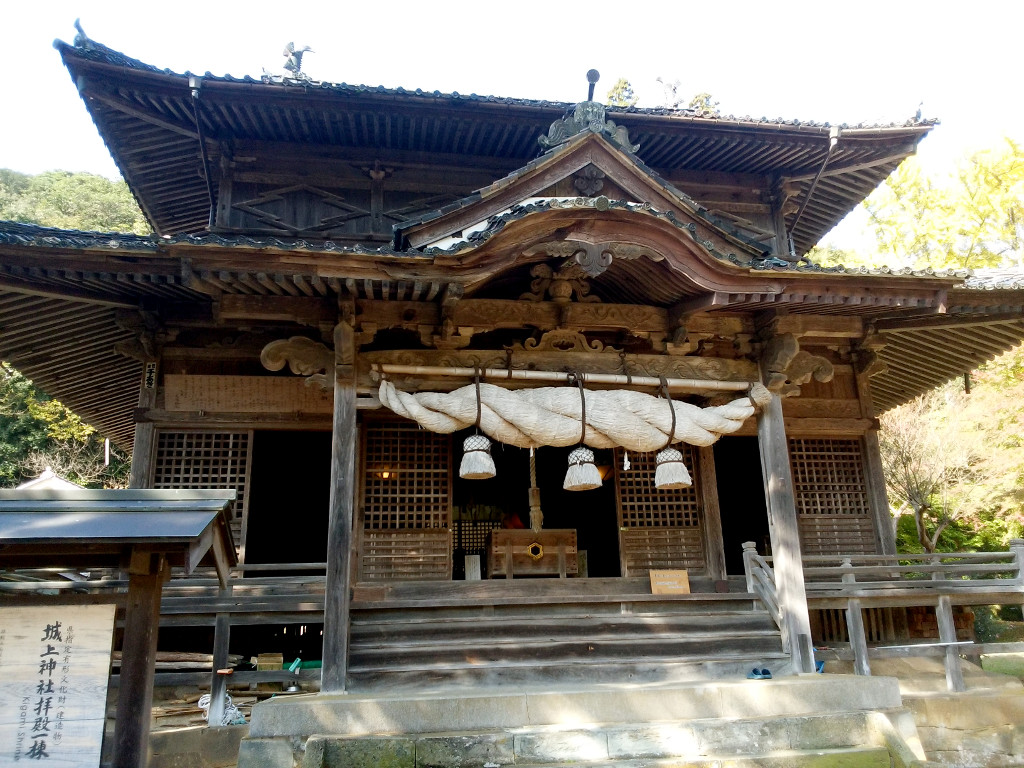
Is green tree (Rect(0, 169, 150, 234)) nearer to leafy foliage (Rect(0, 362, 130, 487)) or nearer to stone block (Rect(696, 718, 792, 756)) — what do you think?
leafy foliage (Rect(0, 362, 130, 487))

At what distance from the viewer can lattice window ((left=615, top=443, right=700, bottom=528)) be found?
9508 millimetres

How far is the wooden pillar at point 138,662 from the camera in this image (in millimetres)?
4141

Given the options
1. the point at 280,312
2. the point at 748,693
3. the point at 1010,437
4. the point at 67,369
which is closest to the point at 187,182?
the point at 67,369

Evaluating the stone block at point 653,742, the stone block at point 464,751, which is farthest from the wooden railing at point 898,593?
the stone block at point 464,751

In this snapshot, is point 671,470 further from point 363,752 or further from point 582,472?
point 363,752

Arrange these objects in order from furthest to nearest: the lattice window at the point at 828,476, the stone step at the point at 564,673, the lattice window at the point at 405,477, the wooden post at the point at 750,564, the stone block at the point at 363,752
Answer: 1. the lattice window at the point at 828,476
2. the lattice window at the point at 405,477
3. the wooden post at the point at 750,564
4. the stone step at the point at 564,673
5. the stone block at the point at 363,752

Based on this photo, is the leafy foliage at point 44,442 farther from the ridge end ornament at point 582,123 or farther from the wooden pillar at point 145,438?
the ridge end ornament at point 582,123

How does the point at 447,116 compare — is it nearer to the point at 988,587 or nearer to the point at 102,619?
the point at 102,619

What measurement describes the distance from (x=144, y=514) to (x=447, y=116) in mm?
6977

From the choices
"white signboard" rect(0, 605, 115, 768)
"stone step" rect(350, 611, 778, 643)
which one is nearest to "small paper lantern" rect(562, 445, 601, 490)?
"stone step" rect(350, 611, 778, 643)

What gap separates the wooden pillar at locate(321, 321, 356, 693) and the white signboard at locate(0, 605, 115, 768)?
2.47 m

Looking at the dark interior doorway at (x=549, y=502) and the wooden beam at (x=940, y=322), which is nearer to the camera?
the wooden beam at (x=940, y=322)

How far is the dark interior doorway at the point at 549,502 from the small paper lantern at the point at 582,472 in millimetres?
6225

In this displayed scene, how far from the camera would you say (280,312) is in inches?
280
